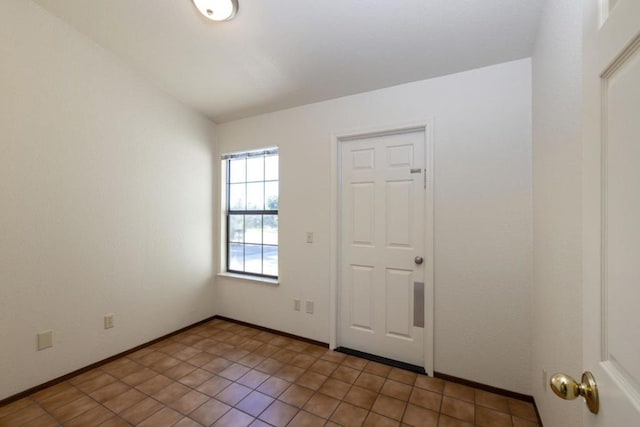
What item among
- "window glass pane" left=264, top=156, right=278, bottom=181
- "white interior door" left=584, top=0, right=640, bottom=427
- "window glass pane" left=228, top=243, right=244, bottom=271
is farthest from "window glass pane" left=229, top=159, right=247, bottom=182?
"white interior door" left=584, top=0, right=640, bottom=427

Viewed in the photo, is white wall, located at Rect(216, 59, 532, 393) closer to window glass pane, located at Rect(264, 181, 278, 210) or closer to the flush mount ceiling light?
window glass pane, located at Rect(264, 181, 278, 210)

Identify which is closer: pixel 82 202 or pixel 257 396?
pixel 257 396

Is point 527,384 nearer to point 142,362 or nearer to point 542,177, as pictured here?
point 542,177

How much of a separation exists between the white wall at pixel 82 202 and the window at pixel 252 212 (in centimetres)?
47

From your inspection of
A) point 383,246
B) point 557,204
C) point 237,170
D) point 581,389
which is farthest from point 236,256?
point 581,389

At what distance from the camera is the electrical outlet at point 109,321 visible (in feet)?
8.08

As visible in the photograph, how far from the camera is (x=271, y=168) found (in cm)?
319

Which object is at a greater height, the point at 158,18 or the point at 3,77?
the point at 158,18

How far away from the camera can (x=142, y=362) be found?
2.47m

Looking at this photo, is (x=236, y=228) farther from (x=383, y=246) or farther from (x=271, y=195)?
(x=383, y=246)

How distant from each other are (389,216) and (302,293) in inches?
46.8

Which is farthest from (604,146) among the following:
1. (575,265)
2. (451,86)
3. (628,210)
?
(451,86)

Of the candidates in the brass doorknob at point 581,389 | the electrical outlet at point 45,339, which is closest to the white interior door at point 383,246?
the brass doorknob at point 581,389

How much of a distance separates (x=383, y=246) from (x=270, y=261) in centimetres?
136
